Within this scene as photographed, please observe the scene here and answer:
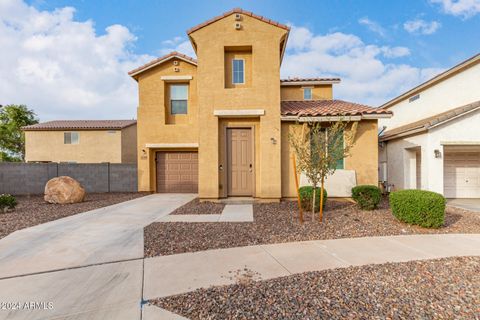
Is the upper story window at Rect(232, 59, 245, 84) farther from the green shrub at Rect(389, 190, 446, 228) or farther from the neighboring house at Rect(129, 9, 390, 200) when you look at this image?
the green shrub at Rect(389, 190, 446, 228)

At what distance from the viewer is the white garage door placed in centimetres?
1168

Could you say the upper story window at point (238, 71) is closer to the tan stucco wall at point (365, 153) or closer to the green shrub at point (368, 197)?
the tan stucco wall at point (365, 153)

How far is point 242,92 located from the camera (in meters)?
9.75

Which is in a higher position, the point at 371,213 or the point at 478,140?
the point at 478,140

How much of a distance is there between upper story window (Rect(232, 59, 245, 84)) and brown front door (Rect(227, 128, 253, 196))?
2062 millimetres

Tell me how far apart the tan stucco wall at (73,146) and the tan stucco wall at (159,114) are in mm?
9641

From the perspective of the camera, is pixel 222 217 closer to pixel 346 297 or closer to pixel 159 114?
pixel 346 297

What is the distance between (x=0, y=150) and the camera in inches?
1109

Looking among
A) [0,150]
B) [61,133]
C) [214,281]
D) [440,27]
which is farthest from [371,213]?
Result: [0,150]

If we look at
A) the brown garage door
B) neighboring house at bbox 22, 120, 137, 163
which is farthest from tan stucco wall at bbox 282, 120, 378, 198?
neighboring house at bbox 22, 120, 137, 163

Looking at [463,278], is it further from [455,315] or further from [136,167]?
[136,167]

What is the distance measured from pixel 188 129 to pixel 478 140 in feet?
43.2

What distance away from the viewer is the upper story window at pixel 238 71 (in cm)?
1017

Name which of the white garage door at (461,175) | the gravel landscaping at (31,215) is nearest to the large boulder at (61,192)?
the gravel landscaping at (31,215)
